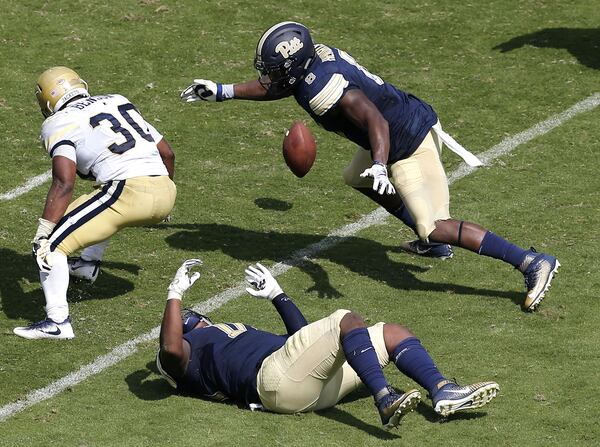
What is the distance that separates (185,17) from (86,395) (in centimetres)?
676

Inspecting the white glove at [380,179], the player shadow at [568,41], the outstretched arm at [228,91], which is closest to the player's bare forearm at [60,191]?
the outstretched arm at [228,91]

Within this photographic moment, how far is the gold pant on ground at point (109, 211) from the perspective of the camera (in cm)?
766

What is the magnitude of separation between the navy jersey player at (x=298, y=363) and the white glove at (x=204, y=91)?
2426 millimetres

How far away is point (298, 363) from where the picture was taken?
629cm

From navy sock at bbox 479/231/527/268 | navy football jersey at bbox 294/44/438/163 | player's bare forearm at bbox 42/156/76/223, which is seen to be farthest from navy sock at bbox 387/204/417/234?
player's bare forearm at bbox 42/156/76/223

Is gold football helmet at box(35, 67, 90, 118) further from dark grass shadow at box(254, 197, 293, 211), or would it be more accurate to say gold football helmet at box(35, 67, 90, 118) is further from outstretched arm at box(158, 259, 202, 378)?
dark grass shadow at box(254, 197, 293, 211)

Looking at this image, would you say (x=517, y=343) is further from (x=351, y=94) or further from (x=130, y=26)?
(x=130, y=26)

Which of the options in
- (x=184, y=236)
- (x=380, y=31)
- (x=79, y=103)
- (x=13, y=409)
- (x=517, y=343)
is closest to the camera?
(x=13, y=409)

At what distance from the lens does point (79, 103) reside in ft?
26.0

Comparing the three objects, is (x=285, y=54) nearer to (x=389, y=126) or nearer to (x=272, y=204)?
(x=389, y=126)

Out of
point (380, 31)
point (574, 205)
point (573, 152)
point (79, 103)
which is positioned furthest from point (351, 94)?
point (380, 31)

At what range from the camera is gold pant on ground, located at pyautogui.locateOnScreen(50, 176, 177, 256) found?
7.66 metres

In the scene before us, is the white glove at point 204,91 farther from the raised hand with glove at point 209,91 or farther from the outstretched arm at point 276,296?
the outstretched arm at point 276,296

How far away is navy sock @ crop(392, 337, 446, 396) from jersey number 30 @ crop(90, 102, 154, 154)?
2.47 m
